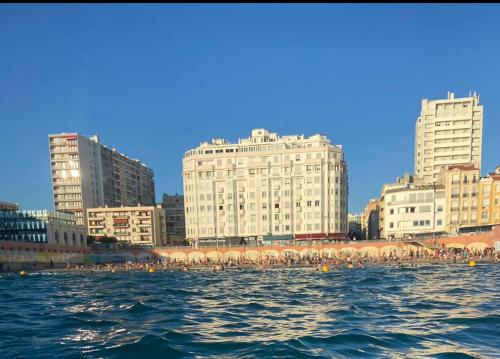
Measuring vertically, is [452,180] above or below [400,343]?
above

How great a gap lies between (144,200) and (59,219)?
72.9 metres

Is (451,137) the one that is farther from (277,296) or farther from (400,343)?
(400,343)

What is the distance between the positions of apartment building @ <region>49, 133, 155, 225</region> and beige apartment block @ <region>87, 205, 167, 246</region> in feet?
40.6

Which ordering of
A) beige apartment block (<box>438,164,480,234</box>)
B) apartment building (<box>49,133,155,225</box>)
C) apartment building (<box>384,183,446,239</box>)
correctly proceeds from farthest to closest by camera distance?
apartment building (<box>49,133,155,225</box>) < apartment building (<box>384,183,446,239</box>) < beige apartment block (<box>438,164,480,234</box>)

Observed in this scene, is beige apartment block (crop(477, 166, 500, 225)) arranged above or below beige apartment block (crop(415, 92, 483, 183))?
below

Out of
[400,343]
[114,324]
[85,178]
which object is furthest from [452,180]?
[85,178]

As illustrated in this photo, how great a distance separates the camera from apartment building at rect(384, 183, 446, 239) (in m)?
76.9

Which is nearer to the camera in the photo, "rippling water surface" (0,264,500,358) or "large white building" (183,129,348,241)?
"rippling water surface" (0,264,500,358)

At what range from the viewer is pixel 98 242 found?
93125mm

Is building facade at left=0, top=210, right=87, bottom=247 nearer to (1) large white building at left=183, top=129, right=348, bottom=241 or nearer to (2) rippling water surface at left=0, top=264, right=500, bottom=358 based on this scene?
(1) large white building at left=183, top=129, right=348, bottom=241

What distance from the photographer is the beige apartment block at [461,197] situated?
245ft

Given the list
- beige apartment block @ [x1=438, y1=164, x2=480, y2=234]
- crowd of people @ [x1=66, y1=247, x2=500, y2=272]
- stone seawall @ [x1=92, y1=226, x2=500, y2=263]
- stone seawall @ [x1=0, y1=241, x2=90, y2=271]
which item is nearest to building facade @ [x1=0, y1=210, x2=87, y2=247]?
stone seawall @ [x1=0, y1=241, x2=90, y2=271]

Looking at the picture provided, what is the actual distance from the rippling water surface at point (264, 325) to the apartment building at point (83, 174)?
9354 centimetres

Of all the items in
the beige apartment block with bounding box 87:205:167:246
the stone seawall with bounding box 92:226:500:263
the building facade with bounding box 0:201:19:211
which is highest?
the building facade with bounding box 0:201:19:211
